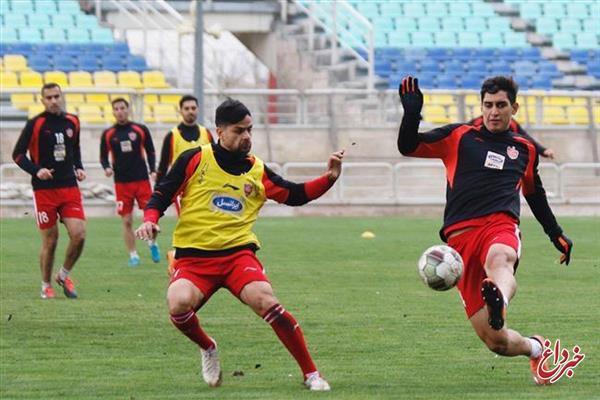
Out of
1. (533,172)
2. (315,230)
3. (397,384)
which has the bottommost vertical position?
(315,230)

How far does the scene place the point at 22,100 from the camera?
28703 mm

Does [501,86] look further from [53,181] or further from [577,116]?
[577,116]

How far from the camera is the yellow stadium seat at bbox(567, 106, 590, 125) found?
29.6 metres

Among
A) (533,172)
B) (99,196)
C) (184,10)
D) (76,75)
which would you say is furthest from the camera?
(184,10)

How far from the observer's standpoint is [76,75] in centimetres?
3259

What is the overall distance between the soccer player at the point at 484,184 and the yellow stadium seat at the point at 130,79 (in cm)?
2414

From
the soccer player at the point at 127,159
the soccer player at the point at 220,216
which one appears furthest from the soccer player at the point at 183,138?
the soccer player at the point at 220,216

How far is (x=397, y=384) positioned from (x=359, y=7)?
31030 mm

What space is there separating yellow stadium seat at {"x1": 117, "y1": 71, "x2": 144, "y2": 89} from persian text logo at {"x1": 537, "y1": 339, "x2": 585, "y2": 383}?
23484 millimetres

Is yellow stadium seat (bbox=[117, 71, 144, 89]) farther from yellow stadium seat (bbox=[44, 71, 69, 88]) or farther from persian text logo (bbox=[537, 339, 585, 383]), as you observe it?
persian text logo (bbox=[537, 339, 585, 383])

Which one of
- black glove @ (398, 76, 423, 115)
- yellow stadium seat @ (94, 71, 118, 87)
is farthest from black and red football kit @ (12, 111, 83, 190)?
yellow stadium seat @ (94, 71, 118, 87)

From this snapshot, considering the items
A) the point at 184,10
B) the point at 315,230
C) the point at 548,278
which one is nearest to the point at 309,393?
the point at 548,278

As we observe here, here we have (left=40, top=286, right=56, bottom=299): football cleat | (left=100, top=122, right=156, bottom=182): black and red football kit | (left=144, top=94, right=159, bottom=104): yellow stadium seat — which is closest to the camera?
(left=40, top=286, right=56, bottom=299): football cleat

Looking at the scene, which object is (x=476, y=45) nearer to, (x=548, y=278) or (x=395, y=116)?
(x=395, y=116)
